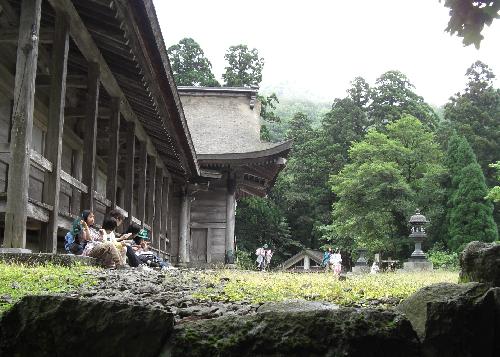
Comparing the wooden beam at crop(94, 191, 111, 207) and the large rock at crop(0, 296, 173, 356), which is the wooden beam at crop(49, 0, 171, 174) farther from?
the large rock at crop(0, 296, 173, 356)

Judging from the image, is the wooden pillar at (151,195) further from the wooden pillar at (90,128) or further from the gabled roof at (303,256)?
the gabled roof at (303,256)

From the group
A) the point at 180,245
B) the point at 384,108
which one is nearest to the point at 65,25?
the point at 180,245

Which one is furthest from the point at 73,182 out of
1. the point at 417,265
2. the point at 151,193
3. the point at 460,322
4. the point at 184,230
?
the point at 417,265

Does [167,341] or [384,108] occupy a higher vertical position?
[384,108]

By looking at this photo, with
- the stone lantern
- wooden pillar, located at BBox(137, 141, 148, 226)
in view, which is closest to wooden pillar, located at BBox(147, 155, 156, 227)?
wooden pillar, located at BBox(137, 141, 148, 226)

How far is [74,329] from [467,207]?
4027 centimetres

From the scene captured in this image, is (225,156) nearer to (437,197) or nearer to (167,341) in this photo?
(167,341)

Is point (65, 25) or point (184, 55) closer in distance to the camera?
point (65, 25)

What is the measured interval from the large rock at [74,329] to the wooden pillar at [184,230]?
1881cm

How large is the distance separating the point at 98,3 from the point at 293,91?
178 meters

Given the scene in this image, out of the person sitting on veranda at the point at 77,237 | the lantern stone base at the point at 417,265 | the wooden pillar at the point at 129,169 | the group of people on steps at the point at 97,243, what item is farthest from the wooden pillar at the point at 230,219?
the person sitting on veranda at the point at 77,237

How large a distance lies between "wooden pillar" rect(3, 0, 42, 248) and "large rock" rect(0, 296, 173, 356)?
4.44 meters

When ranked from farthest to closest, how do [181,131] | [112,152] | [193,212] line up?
1. [193,212]
2. [181,131]
3. [112,152]

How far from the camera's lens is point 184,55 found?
51.4 metres
